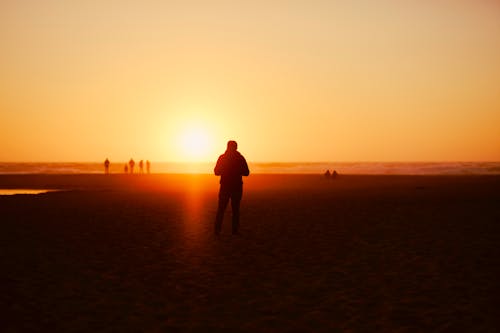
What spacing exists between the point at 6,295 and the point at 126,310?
2042 mm

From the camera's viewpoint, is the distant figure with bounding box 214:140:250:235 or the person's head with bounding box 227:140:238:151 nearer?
the distant figure with bounding box 214:140:250:235

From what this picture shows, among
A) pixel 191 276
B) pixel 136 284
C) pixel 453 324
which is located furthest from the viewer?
pixel 191 276

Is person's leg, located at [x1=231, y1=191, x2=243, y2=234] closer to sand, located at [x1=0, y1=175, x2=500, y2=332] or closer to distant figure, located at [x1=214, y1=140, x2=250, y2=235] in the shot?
distant figure, located at [x1=214, y1=140, x2=250, y2=235]

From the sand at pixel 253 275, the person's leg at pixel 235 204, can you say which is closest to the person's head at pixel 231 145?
the person's leg at pixel 235 204

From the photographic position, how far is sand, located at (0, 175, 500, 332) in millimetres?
6656

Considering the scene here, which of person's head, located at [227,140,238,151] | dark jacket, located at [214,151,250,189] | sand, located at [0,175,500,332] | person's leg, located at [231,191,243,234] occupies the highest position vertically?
person's head, located at [227,140,238,151]

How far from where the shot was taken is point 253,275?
9273 mm

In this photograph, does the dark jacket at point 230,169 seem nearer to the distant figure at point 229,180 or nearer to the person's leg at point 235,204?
the distant figure at point 229,180

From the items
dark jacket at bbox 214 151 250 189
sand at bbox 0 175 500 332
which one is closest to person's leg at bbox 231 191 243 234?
dark jacket at bbox 214 151 250 189

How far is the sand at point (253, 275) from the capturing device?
6.66 metres

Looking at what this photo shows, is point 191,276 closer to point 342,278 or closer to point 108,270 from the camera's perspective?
point 108,270

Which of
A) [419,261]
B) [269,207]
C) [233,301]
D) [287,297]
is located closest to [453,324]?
[287,297]

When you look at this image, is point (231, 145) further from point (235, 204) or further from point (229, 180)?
point (235, 204)

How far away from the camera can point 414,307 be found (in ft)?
23.5
